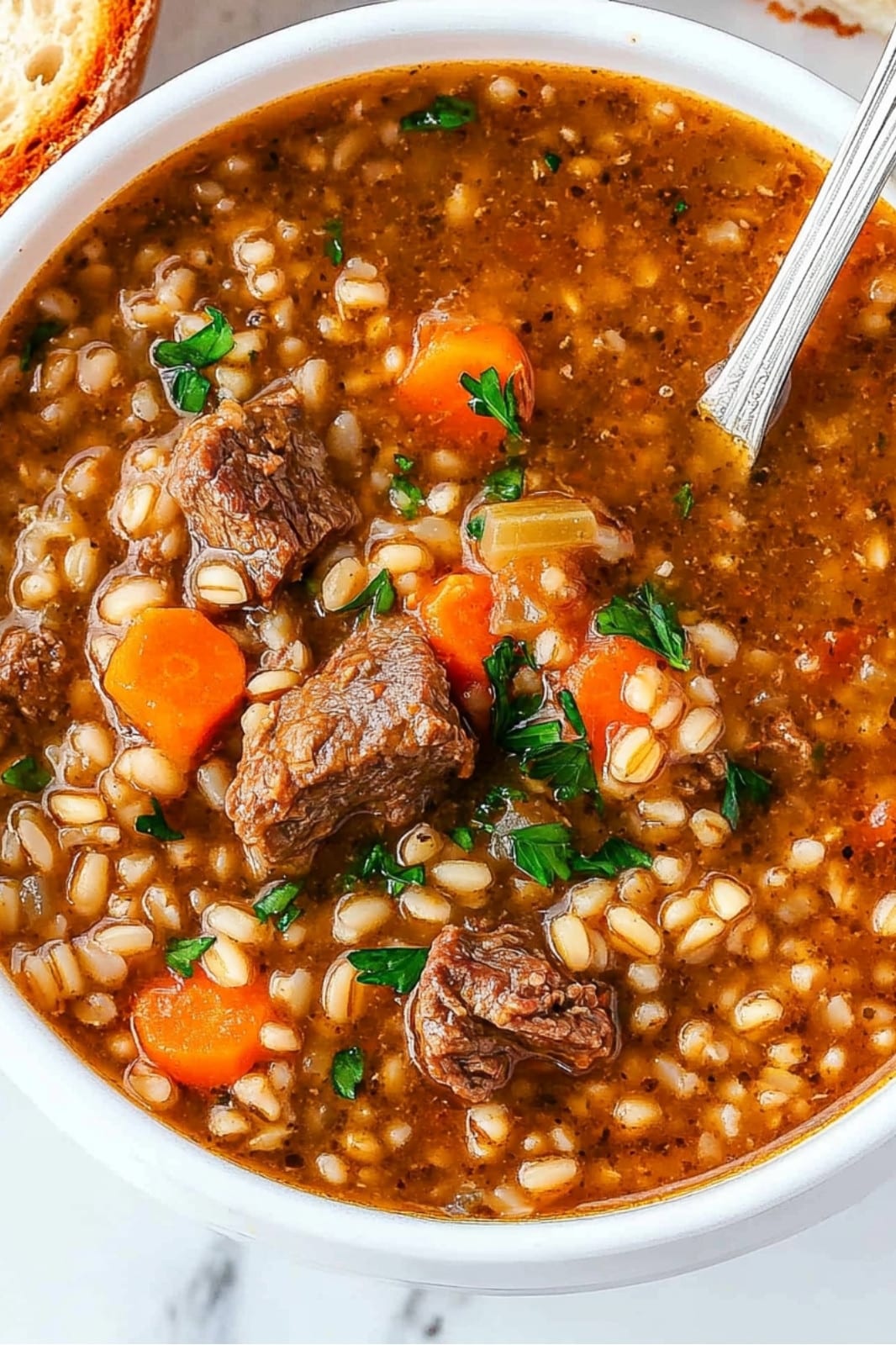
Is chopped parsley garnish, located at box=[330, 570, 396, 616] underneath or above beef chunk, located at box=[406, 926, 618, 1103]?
above

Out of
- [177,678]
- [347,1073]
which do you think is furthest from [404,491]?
[347,1073]

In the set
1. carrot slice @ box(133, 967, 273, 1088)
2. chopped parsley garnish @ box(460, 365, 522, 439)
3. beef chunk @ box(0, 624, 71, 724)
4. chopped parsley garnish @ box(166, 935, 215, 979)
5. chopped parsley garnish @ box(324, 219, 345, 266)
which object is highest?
chopped parsley garnish @ box(324, 219, 345, 266)

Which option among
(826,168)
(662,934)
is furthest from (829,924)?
(826,168)

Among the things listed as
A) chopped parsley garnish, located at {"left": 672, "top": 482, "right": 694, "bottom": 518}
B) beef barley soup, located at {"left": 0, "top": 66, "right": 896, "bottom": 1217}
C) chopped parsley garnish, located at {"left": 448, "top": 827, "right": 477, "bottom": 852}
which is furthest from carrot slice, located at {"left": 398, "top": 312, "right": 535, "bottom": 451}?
chopped parsley garnish, located at {"left": 448, "top": 827, "right": 477, "bottom": 852}

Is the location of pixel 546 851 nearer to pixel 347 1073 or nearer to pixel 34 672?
pixel 347 1073

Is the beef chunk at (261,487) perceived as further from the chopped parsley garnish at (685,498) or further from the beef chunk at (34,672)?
the chopped parsley garnish at (685,498)

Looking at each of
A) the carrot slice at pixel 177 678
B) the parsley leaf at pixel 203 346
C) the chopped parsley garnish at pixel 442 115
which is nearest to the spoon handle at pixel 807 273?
the chopped parsley garnish at pixel 442 115

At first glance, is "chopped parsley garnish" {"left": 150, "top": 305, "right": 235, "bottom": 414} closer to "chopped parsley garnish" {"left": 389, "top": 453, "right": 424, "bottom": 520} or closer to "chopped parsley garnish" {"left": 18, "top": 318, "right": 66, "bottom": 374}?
"chopped parsley garnish" {"left": 18, "top": 318, "right": 66, "bottom": 374}
